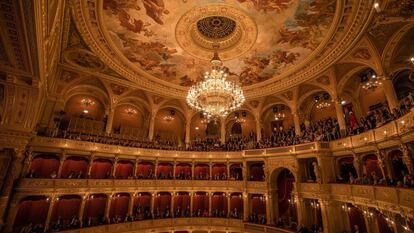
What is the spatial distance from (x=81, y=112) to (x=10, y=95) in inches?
374

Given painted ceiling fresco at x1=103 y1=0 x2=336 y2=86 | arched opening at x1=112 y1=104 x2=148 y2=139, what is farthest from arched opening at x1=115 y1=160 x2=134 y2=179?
painted ceiling fresco at x1=103 y1=0 x2=336 y2=86

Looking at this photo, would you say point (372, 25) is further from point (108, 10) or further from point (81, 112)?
point (81, 112)

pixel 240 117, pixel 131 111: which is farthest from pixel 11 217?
pixel 240 117

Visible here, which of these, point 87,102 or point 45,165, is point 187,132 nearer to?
point 87,102

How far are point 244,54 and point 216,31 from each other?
265cm

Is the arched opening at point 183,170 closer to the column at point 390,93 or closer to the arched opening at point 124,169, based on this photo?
the arched opening at point 124,169

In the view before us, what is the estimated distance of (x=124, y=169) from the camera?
58.5ft

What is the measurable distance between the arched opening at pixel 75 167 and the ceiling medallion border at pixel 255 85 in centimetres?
725

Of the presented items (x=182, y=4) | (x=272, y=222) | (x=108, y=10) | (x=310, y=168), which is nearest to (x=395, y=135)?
(x=310, y=168)

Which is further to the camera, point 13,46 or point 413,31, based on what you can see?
point 413,31

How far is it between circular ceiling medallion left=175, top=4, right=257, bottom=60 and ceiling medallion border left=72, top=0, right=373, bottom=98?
410 centimetres

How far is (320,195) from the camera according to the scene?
44.2 ft

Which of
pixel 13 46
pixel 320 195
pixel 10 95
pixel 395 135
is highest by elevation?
pixel 13 46

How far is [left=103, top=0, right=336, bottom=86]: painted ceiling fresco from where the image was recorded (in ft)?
32.8
